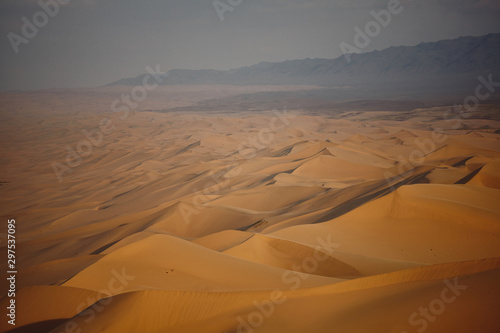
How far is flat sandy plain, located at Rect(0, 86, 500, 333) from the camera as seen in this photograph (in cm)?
491

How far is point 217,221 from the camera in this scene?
13688 mm

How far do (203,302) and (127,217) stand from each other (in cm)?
1095

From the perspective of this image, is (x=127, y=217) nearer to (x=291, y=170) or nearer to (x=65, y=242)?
(x=65, y=242)

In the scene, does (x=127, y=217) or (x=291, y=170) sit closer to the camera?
(x=127, y=217)

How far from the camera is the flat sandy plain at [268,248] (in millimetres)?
4906

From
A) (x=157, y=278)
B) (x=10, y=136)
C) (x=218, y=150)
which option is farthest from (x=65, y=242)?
(x=10, y=136)

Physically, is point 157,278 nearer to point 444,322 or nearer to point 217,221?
point 444,322

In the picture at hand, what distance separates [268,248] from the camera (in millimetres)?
8945

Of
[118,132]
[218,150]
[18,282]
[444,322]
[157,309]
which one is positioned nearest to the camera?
[444,322]

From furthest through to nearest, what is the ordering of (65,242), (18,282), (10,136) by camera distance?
(10,136) < (65,242) < (18,282)

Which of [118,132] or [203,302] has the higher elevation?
[118,132]

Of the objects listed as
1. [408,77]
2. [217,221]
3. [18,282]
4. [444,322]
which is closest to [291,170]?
[217,221]

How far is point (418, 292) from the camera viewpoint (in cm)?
491

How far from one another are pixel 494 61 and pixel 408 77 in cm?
3572
